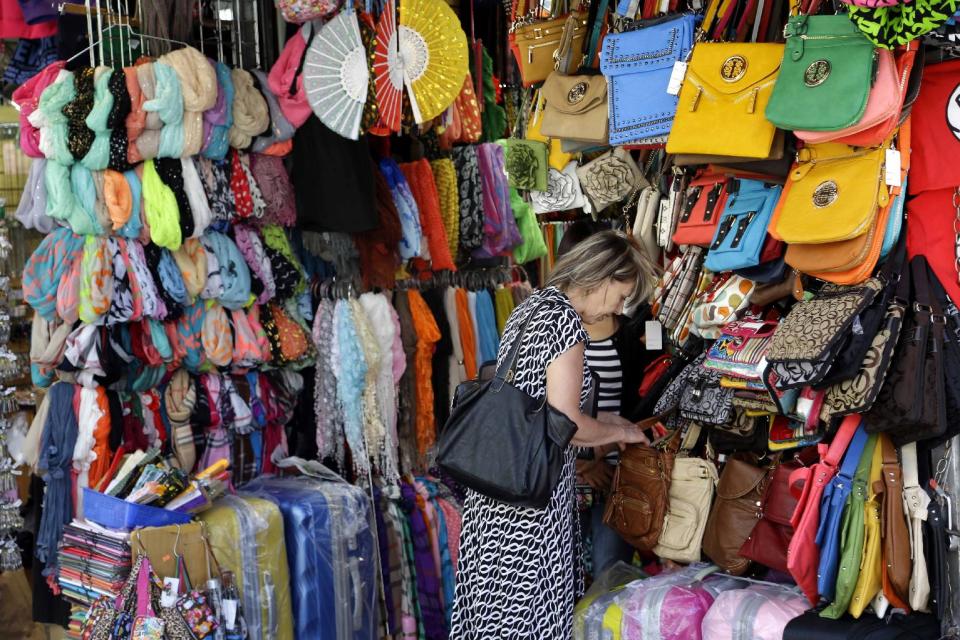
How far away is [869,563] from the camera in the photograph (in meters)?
2.64

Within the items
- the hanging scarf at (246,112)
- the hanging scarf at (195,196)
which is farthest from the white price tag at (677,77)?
the hanging scarf at (195,196)

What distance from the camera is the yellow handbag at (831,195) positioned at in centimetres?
250

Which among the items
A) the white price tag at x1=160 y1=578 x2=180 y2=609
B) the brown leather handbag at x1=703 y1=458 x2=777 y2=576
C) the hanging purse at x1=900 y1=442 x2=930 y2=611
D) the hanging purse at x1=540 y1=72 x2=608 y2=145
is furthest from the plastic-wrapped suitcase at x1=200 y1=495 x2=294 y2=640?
the hanging purse at x1=900 y1=442 x2=930 y2=611

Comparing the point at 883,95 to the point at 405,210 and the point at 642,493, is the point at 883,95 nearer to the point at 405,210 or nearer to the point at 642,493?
the point at 642,493

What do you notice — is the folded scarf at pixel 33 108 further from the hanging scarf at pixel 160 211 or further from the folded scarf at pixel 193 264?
the folded scarf at pixel 193 264

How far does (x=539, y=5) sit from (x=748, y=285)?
127 centimetres

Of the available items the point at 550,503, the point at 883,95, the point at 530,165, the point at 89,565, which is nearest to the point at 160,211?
the point at 89,565

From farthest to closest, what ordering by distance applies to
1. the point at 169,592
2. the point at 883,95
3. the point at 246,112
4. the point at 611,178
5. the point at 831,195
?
the point at 246,112, the point at 611,178, the point at 169,592, the point at 831,195, the point at 883,95

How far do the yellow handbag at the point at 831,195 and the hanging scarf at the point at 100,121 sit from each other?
8.35 feet

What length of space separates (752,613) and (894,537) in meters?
0.52

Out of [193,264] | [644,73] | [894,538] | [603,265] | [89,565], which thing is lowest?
[89,565]

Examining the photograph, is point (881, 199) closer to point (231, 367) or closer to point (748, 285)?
point (748, 285)

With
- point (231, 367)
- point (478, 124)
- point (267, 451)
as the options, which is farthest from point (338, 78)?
point (267, 451)

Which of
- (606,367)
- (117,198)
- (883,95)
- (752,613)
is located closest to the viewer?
(883,95)
